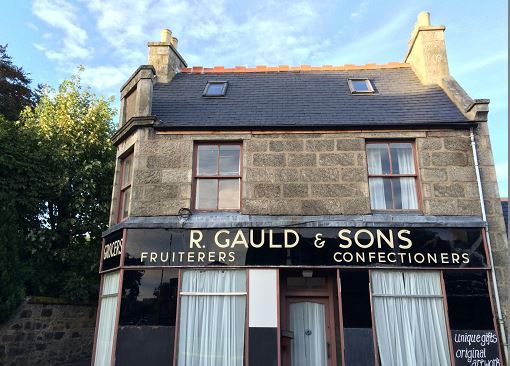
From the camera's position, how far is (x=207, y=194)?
8.80 metres

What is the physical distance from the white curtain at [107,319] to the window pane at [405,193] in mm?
5867

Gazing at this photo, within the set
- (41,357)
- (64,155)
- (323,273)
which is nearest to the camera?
(323,273)

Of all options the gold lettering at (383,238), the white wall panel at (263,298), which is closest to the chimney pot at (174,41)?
the white wall panel at (263,298)

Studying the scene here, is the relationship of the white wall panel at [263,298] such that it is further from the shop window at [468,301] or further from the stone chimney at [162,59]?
the stone chimney at [162,59]

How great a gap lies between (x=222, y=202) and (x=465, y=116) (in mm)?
5470

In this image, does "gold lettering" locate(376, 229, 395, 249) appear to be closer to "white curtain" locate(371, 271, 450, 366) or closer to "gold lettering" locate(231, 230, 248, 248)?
"white curtain" locate(371, 271, 450, 366)

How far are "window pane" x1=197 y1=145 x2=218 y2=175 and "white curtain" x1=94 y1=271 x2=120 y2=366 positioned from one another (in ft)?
8.93

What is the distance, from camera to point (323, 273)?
328 inches

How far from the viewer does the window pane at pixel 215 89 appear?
10472mm

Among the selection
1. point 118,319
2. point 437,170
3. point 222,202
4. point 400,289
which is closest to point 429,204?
point 437,170

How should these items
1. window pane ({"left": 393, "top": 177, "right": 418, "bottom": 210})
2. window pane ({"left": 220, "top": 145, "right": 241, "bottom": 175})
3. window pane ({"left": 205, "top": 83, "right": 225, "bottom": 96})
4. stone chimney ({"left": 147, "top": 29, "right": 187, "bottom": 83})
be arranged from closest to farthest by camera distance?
window pane ({"left": 393, "top": 177, "right": 418, "bottom": 210})
window pane ({"left": 220, "top": 145, "right": 241, "bottom": 175})
window pane ({"left": 205, "top": 83, "right": 225, "bottom": 96})
stone chimney ({"left": 147, "top": 29, "right": 187, "bottom": 83})

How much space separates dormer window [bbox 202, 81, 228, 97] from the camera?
10.4 metres

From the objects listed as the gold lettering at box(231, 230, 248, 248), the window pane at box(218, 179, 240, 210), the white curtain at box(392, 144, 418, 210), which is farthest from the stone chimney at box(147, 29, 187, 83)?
the white curtain at box(392, 144, 418, 210)

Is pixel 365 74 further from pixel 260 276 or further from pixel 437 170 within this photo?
pixel 260 276
